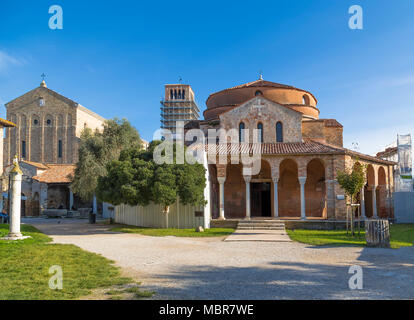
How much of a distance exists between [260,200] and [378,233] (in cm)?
1260

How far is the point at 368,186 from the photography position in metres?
24.5

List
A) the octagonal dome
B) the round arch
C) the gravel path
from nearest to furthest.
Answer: the gravel path
the round arch
the octagonal dome

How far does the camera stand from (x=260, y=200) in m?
24.7

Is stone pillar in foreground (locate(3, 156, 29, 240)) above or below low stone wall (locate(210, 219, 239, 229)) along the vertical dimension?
above

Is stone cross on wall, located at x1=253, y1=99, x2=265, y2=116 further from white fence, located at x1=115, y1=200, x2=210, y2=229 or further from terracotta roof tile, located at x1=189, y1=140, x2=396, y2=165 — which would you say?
white fence, located at x1=115, y1=200, x2=210, y2=229

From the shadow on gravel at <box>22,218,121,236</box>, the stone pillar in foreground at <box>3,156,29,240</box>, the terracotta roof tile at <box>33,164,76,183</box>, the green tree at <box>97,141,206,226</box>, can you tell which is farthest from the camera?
the terracotta roof tile at <box>33,164,76,183</box>

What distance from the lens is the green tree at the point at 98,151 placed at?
30875mm

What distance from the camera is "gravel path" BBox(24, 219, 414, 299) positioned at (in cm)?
620

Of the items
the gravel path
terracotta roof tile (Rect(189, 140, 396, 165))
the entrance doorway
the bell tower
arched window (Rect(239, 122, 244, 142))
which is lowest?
the gravel path

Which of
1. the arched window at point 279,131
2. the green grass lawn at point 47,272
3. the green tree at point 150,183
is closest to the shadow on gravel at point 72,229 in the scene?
the green tree at point 150,183

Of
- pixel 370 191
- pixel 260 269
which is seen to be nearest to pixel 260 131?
pixel 370 191

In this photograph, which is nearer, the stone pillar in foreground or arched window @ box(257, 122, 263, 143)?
the stone pillar in foreground

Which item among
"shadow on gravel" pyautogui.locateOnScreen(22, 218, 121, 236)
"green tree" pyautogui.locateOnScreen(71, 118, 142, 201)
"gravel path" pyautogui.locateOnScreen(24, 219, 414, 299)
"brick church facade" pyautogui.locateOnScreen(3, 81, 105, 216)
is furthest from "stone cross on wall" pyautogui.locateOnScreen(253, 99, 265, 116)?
"brick church facade" pyautogui.locateOnScreen(3, 81, 105, 216)

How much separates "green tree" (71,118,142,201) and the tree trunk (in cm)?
2284
